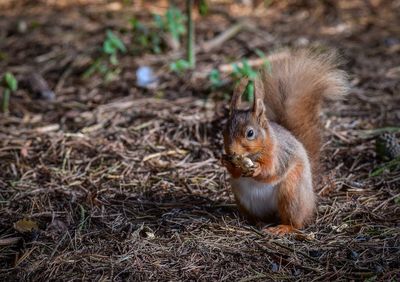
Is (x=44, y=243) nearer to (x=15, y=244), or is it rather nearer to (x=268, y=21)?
(x=15, y=244)

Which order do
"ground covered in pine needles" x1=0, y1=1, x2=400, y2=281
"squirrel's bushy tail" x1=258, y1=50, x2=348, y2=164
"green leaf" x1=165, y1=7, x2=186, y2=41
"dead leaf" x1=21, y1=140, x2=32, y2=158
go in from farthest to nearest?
"green leaf" x1=165, y1=7, x2=186, y2=41, "dead leaf" x1=21, y1=140, x2=32, y2=158, "squirrel's bushy tail" x1=258, y1=50, x2=348, y2=164, "ground covered in pine needles" x1=0, y1=1, x2=400, y2=281

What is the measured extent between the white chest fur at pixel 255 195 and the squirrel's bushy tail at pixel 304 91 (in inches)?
14.9

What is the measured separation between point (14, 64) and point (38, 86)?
48 centimetres

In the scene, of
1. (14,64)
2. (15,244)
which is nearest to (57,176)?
(15,244)

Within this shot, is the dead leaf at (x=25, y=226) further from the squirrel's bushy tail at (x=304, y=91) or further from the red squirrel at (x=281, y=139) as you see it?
the squirrel's bushy tail at (x=304, y=91)

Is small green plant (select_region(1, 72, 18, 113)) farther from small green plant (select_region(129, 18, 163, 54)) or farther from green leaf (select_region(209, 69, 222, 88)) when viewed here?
green leaf (select_region(209, 69, 222, 88))

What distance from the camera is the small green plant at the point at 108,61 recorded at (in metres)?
4.49

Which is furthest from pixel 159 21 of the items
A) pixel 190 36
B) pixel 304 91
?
pixel 304 91

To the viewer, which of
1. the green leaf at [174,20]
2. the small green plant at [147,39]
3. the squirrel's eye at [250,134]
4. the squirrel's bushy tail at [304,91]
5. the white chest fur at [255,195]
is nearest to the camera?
the squirrel's eye at [250,134]

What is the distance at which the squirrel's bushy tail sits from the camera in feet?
9.89

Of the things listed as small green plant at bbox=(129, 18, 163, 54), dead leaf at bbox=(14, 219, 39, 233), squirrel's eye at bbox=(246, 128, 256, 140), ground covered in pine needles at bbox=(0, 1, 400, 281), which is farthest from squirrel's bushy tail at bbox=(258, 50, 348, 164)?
small green plant at bbox=(129, 18, 163, 54)

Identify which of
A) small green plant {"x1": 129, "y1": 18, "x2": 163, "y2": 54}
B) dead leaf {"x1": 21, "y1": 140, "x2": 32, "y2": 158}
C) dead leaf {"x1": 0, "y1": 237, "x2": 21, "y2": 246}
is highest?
small green plant {"x1": 129, "y1": 18, "x2": 163, "y2": 54}

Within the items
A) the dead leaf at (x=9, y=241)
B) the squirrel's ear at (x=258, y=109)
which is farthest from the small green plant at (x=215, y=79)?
the dead leaf at (x=9, y=241)

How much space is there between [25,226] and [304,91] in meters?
1.37
